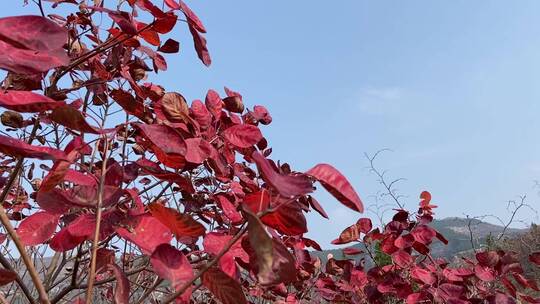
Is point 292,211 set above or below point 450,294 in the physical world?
below

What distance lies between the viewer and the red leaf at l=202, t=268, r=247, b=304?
670 millimetres

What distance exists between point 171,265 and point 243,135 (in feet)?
1.52

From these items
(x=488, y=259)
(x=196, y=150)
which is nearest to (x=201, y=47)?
(x=196, y=150)

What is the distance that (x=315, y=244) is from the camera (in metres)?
1.79

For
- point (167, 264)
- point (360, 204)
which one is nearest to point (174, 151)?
point (167, 264)

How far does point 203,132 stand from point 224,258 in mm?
352

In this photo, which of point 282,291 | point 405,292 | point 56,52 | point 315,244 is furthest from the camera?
point 405,292

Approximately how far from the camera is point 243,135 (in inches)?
41.8

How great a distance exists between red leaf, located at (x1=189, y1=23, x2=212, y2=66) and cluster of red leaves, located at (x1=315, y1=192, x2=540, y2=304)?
129 centimetres

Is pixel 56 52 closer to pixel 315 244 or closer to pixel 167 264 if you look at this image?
pixel 167 264

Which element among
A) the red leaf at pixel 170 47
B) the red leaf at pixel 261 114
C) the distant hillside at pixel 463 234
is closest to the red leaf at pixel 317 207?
the red leaf at pixel 170 47

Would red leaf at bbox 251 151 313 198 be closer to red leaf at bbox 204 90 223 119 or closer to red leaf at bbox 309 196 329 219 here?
red leaf at bbox 309 196 329 219

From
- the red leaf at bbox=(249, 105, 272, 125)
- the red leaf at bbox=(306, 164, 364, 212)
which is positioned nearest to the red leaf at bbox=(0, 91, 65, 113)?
the red leaf at bbox=(306, 164, 364, 212)

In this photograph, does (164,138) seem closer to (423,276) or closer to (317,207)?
(317,207)
